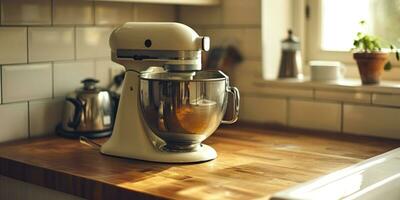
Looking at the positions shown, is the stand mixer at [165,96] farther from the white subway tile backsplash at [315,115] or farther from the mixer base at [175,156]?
the white subway tile backsplash at [315,115]

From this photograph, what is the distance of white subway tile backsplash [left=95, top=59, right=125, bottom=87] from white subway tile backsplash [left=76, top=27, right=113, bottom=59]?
21 mm

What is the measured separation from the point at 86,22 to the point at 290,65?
2.34ft

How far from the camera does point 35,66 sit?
6.37 feet

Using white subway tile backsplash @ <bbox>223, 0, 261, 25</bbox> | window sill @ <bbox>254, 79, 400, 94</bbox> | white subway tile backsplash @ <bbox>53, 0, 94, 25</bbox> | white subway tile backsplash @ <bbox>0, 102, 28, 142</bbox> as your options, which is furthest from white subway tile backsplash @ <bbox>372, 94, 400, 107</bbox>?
white subway tile backsplash @ <bbox>0, 102, 28, 142</bbox>

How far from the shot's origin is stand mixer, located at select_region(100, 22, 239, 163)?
1.60m

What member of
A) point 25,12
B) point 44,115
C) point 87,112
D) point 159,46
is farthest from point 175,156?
point 25,12

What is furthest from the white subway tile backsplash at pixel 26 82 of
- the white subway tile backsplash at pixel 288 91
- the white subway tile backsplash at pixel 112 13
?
the white subway tile backsplash at pixel 288 91

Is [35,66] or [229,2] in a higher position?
[229,2]

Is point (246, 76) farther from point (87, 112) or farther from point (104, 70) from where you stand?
point (87, 112)

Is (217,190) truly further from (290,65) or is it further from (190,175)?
(290,65)

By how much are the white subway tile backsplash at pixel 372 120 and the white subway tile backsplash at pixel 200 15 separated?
Result: 1.97 feet

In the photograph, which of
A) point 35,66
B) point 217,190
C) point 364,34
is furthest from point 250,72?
point 217,190

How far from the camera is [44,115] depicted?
6.53ft

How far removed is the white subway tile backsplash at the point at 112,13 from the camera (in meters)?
2.10
